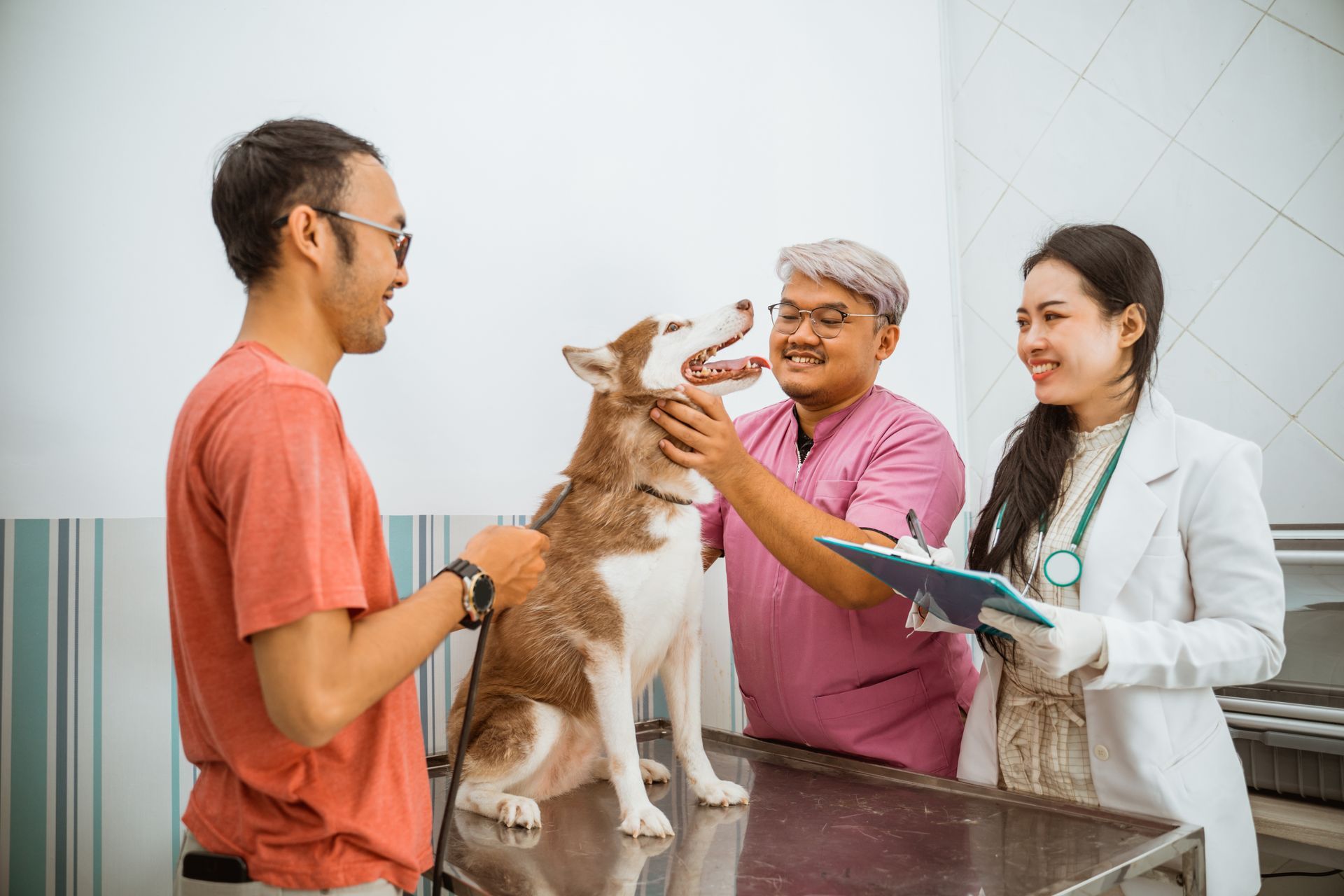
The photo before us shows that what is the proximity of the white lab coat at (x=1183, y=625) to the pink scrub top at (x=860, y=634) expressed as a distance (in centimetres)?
39

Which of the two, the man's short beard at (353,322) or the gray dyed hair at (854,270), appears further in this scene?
the gray dyed hair at (854,270)

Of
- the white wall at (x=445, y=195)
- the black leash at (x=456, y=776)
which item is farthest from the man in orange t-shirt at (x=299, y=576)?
the white wall at (x=445, y=195)

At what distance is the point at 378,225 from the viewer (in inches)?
44.4

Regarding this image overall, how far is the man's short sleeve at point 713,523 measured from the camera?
2.18 meters

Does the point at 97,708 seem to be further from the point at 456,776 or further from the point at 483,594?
the point at 483,594

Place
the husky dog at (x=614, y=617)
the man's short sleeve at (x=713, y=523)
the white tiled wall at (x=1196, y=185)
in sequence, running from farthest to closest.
Answer: the white tiled wall at (x=1196, y=185)
the man's short sleeve at (x=713, y=523)
the husky dog at (x=614, y=617)

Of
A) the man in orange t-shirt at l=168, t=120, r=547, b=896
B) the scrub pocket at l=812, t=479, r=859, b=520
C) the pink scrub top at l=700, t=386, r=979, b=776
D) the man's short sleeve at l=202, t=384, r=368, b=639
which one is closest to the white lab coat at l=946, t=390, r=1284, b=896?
the pink scrub top at l=700, t=386, r=979, b=776

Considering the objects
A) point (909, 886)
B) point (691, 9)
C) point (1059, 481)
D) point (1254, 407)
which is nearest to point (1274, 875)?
point (1254, 407)

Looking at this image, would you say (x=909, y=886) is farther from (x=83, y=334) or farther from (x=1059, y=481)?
(x=83, y=334)

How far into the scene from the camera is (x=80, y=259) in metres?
1.57

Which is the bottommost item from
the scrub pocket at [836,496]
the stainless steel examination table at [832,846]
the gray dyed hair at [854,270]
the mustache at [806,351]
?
the stainless steel examination table at [832,846]

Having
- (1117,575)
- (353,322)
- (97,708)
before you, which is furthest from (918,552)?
(97,708)

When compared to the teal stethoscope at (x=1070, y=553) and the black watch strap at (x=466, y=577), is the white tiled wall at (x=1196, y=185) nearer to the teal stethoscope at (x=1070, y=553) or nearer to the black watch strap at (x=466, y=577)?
the teal stethoscope at (x=1070, y=553)

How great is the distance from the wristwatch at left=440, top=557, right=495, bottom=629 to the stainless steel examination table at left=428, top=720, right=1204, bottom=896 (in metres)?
0.46
